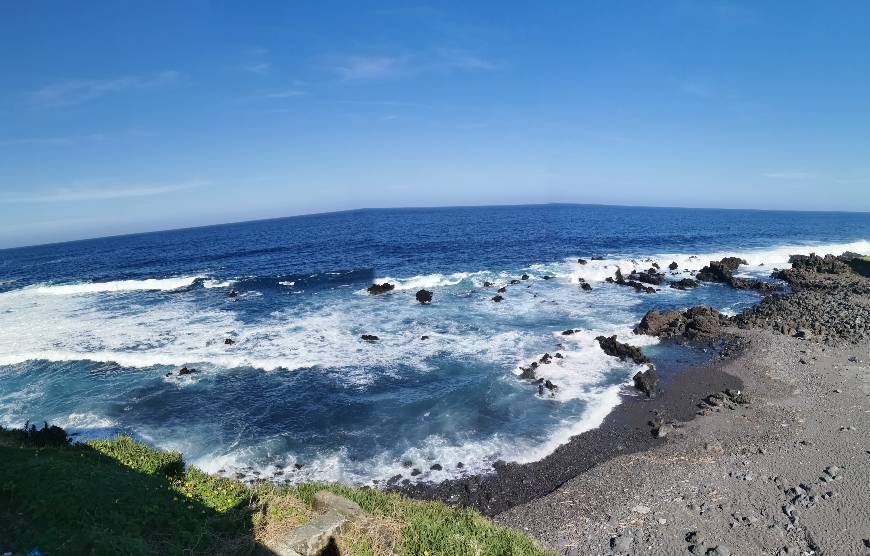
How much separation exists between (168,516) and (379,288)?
33.5m

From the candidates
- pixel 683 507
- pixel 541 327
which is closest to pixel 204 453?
pixel 683 507

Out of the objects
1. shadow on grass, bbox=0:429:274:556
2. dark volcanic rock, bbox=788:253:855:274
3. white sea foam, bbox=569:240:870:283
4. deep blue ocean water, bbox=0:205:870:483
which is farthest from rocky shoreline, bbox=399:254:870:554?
white sea foam, bbox=569:240:870:283

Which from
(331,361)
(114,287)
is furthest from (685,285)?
(114,287)

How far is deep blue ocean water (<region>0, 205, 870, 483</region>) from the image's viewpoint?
17.1 m

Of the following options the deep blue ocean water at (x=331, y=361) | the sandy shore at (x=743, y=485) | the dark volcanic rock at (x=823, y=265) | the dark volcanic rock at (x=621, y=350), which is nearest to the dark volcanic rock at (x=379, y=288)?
the deep blue ocean water at (x=331, y=361)

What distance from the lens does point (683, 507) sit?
12.5 metres

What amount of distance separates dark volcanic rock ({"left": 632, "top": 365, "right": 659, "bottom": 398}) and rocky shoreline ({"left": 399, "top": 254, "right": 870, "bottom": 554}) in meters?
0.36

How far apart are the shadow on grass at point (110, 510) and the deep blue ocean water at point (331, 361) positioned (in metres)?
6.07

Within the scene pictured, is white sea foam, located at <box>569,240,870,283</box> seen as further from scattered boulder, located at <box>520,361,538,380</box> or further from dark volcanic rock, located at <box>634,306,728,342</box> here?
scattered boulder, located at <box>520,361,538,380</box>

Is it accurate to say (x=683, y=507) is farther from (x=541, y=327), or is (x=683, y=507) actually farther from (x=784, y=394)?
(x=541, y=327)

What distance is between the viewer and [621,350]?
2448 centimetres

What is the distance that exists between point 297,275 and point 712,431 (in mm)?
42440

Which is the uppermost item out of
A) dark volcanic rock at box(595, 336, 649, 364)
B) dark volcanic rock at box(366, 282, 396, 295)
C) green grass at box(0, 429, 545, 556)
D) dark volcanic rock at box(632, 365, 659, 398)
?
dark volcanic rock at box(366, 282, 396, 295)

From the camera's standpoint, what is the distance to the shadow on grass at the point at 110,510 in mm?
7180
